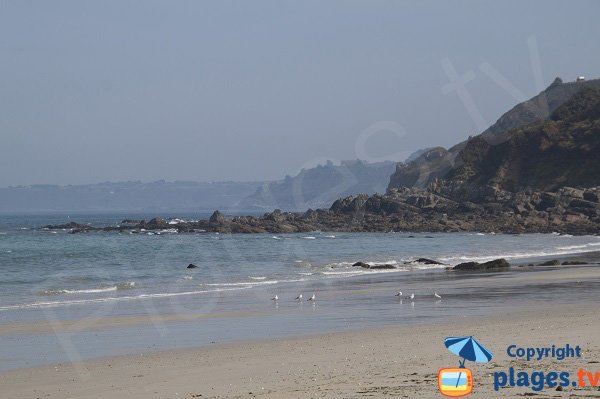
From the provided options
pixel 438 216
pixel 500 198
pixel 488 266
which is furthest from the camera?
pixel 500 198

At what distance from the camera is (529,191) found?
278 feet

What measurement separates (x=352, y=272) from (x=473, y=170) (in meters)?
71.8

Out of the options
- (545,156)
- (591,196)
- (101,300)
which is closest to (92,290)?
(101,300)

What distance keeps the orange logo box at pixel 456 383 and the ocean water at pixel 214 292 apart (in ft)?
21.3

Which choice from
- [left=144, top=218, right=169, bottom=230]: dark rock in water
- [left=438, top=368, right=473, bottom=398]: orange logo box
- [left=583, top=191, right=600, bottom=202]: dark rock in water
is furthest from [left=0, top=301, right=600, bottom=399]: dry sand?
[left=144, top=218, right=169, bottom=230]: dark rock in water

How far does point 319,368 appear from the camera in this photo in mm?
11523

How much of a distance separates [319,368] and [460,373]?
2646 mm

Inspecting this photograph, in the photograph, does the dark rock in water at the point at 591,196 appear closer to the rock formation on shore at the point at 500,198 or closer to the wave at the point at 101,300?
the rock formation on shore at the point at 500,198

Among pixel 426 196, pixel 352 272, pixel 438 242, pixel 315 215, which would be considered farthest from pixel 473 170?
pixel 352 272

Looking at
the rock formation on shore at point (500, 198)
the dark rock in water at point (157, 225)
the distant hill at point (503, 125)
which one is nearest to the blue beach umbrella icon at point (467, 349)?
the rock formation on shore at point (500, 198)

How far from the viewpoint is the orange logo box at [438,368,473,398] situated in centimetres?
864

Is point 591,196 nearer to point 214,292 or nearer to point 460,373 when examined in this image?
point 214,292

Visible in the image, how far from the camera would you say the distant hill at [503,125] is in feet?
460

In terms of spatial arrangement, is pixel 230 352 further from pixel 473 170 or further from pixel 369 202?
pixel 473 170
